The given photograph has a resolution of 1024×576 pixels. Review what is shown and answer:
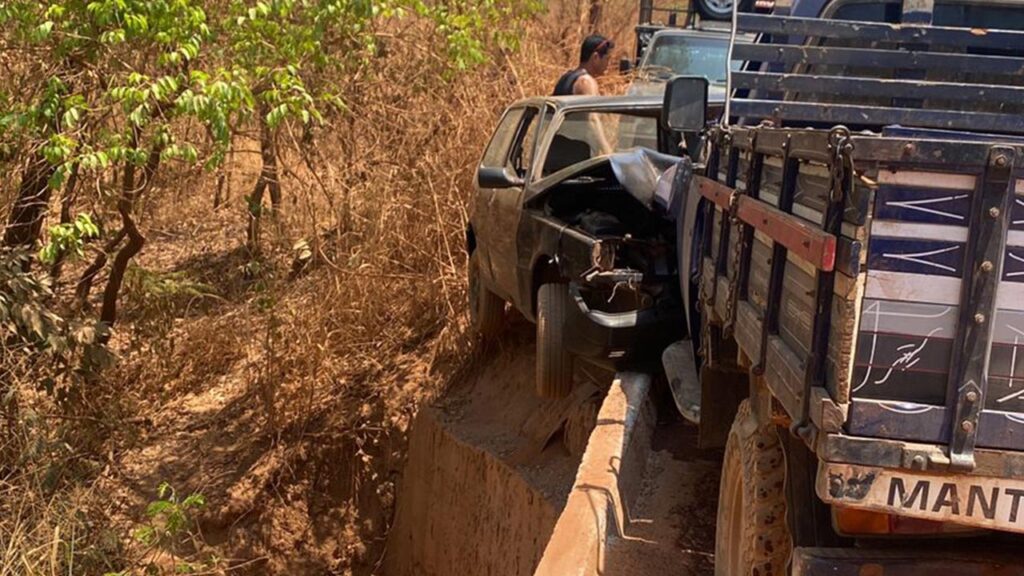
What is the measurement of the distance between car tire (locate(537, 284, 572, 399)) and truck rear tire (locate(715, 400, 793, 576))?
2.62m

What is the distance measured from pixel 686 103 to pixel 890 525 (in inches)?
102

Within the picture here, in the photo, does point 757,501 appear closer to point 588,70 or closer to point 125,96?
point 125,96

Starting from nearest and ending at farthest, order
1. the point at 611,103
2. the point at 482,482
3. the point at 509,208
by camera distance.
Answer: the point at 611,103
the point at 509,208
the point at 482,482

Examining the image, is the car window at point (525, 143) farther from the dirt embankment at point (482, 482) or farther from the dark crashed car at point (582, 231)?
the dirt embankment at point (482, 482)

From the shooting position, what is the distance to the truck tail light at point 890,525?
2930 mm

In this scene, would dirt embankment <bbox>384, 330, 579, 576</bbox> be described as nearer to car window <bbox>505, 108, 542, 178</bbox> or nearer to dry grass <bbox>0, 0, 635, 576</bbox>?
dry grass <bbox>0, 0, 635, 576</bbox>

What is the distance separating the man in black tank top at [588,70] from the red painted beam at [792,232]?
17.1ft

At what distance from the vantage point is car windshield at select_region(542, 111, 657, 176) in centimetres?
716

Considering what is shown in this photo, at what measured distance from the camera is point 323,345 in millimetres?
9781

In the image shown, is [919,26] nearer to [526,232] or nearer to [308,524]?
[526,232]

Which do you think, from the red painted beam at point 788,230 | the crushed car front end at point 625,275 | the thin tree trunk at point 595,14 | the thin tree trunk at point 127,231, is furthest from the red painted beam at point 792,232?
the thin tree trunk at point 595,14

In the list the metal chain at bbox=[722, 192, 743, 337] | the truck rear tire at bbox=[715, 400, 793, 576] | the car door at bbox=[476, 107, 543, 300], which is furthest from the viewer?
the car door at bbox=[476, 107, 543, 300]

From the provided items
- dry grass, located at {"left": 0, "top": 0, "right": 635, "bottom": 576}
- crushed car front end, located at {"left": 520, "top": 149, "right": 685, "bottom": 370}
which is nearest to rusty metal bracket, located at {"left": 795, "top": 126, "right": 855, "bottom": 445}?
crushed car front end, located at {"left": 520, "top": 149, "right": 685, "bottom": 370}

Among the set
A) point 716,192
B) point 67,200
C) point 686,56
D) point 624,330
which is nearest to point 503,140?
point 624,330
